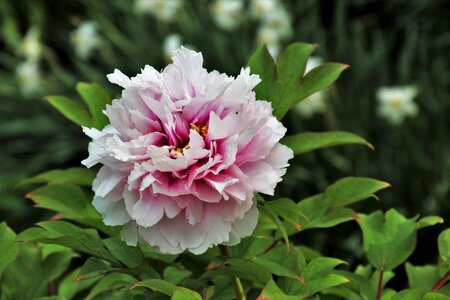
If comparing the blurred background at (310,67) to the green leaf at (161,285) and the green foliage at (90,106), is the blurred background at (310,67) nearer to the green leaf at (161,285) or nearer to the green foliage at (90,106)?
the green foliage at (90,106)

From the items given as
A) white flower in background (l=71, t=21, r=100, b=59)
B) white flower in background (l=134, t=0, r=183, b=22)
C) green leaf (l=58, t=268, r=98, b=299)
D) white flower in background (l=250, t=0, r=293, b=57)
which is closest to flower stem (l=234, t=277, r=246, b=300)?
green leaf (l=58, t=268, r=98, b=299)

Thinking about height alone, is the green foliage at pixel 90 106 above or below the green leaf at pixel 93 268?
above

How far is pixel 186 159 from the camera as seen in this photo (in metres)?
0.61

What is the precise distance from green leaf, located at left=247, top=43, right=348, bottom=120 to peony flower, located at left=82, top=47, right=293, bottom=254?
0.30 feet

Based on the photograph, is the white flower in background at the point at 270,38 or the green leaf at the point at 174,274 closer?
the green leaf at the point at 174,274

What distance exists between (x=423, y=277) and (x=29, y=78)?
284 cm

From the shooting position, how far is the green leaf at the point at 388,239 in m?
0.72

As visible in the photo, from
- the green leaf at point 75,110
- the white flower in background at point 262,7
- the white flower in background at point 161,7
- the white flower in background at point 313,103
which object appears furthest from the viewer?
the white flower in background at point 161,7

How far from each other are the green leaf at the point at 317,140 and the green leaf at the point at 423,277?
0.48 feet


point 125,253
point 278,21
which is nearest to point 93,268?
point 125,253

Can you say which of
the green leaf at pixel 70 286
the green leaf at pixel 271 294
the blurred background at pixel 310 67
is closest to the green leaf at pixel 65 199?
the green leaf at pixel 70 286

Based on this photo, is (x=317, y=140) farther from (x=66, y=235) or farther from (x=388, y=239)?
(x=66, y=235)

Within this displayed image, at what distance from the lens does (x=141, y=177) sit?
618 mm

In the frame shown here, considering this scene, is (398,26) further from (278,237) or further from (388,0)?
(278,237)
